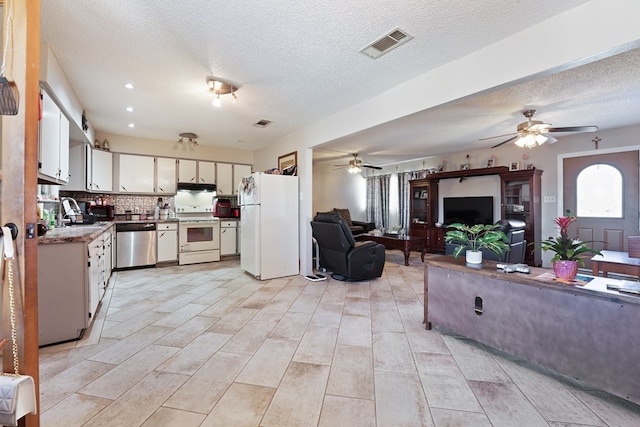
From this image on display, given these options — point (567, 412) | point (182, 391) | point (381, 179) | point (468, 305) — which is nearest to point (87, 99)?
point (182, 391)

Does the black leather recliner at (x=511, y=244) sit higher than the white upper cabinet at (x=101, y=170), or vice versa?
the white upper cabinet at (x=101, y=170)

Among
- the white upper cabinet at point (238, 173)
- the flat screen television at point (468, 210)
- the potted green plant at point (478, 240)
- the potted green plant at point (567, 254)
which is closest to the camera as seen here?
the potted green plant at point (567, 254)

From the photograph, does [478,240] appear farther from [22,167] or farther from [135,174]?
[135,174]

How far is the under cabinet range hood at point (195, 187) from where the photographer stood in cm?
553

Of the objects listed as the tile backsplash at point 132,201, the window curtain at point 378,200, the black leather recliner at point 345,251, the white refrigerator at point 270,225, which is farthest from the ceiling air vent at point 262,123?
the window curtain at point 378,200

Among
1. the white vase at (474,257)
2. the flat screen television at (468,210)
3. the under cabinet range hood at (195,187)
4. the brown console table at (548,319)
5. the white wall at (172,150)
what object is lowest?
the brown console table at (548,319)

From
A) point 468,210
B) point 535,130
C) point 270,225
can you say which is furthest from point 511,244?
point 270,225

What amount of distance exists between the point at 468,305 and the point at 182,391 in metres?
2.14

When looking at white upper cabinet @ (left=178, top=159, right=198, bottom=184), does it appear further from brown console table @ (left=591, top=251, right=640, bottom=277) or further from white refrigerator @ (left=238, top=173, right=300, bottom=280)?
brown console table @ (left=591, top=251, right=640, bottom=277)

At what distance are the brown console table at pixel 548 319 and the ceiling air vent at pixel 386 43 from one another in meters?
1.90

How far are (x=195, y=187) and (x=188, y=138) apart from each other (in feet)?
3.22

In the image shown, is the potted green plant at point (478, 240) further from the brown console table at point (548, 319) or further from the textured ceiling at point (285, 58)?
the textured ceiling at point (285, 58)

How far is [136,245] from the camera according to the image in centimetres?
482

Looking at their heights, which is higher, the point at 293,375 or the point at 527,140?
the point at 527,140
